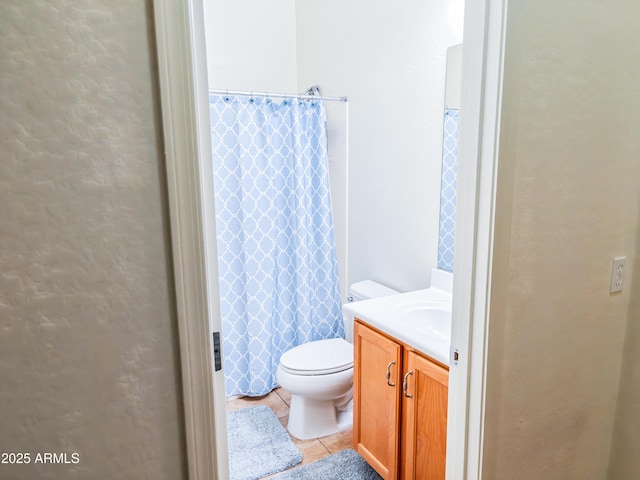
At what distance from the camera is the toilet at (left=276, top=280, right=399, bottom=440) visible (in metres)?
2.15

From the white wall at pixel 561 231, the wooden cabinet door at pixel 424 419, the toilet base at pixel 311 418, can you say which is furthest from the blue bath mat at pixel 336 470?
the white wall at pixel 561 231

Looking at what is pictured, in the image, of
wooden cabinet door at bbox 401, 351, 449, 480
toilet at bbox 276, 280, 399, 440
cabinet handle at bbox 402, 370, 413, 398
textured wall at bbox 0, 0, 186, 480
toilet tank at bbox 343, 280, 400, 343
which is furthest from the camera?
Answer: toilet tank at bbox 343, 280, 400, 343

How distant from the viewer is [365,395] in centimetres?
183

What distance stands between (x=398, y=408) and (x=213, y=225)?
1.15m

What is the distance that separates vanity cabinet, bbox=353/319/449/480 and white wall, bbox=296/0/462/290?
606mm

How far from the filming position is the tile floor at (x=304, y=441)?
210 cm

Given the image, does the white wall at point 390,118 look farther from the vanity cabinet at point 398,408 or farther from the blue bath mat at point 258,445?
the blue bath mat at point 258,445

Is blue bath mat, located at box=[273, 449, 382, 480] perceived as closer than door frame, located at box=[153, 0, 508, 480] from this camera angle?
No

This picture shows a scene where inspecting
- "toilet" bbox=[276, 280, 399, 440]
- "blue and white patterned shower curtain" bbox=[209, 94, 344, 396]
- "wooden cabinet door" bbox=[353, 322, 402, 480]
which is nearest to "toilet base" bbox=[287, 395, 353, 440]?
"toilet" bbox=[276, 280, 399, 440]

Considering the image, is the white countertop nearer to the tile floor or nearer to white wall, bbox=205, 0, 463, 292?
white wall, bbox=205, 0, 463, 292

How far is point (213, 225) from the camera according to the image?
0.81m

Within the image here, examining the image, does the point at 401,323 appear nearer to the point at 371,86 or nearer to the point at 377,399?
the point at 377,399

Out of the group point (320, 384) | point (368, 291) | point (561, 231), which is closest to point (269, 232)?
point (368, 291)

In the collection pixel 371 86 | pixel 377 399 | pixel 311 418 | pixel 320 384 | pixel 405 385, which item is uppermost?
pixel 371 86
